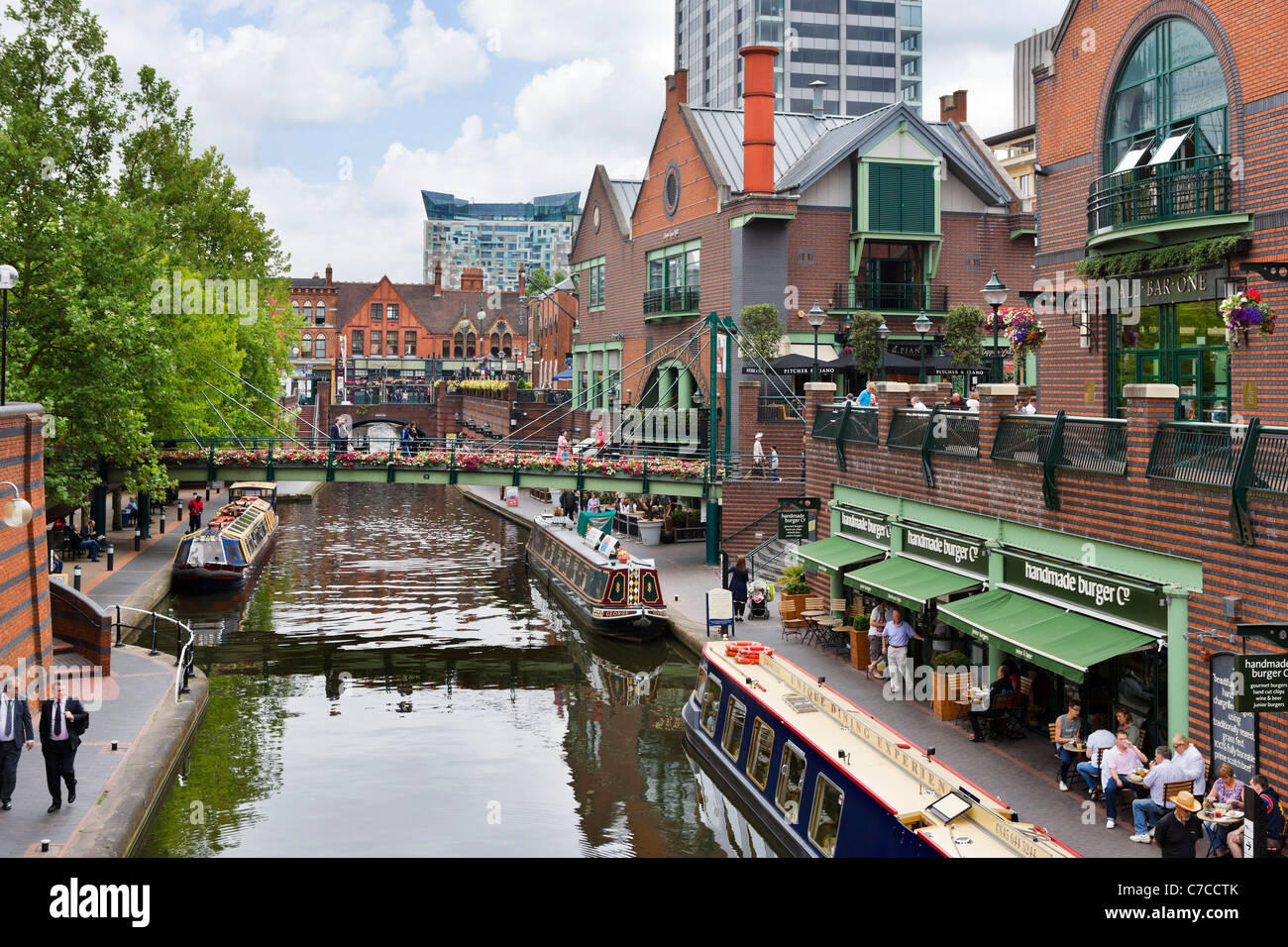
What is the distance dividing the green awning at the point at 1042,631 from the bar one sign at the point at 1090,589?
0.55 feet

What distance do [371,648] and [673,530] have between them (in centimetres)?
1613

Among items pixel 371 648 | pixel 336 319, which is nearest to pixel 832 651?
pixel 371 648

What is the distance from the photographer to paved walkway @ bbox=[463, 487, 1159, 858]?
14742 mm

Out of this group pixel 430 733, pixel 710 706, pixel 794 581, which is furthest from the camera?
pixel 794 581

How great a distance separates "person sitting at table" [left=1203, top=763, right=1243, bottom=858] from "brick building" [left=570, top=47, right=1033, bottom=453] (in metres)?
27.7

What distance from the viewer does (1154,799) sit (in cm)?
1421

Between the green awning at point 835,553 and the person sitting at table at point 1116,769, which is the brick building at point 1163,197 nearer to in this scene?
the green awning at point 835,553

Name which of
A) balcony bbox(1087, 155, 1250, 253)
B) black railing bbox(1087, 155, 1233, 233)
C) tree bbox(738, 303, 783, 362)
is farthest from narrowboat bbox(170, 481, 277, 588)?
black railing bbox(1087, 155, 1233, 233)

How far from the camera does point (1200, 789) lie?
551 inches

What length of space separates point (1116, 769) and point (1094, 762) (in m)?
0.72

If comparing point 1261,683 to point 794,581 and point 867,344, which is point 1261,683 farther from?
point 867,344

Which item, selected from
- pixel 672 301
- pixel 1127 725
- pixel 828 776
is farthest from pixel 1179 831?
pixel 672 301

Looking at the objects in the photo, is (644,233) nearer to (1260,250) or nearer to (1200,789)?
(1260,250)

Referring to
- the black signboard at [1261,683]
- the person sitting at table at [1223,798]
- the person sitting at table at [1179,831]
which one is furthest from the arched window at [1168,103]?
the person sitting at table at [1179,831]
